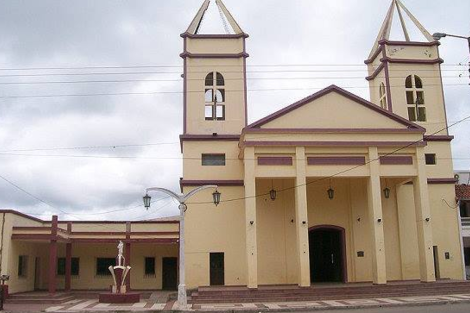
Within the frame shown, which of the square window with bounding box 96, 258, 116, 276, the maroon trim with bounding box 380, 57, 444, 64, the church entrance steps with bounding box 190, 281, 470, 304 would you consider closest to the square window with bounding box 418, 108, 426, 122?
the maroon trim with bounding box 380, 57, 444, 64

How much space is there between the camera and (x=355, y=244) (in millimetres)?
28094

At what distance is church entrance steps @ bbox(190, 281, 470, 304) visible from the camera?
77.2 ft

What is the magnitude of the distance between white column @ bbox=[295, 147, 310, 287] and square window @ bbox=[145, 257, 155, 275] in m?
9.75

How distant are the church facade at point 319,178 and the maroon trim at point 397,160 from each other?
0.05 m

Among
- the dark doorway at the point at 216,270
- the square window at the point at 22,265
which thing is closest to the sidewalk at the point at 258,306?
the dark doorway at the point at 216,270

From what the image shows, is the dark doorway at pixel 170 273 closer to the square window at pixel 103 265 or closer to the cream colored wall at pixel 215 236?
the square window at pixel 103 265

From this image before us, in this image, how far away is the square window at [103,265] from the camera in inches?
1224

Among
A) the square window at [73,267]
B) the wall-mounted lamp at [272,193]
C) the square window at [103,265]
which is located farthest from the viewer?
the square window at [103,265]

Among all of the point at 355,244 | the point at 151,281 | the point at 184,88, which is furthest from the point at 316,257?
the point at 184,88

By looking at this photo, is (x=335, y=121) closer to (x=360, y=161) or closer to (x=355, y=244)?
(x=360, y=161)

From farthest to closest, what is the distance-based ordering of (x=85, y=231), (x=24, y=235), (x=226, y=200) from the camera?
(x=85, y=231)
(x=226, y=200)
(x=24, y=235)

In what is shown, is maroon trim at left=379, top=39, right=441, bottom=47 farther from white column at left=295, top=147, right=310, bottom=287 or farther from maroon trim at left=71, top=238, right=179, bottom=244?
maroon trim at left=71, top=238, right=179, bottom=244

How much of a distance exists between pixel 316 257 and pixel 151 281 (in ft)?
30.8

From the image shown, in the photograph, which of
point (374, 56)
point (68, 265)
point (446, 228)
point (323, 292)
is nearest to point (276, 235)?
point (323, 292)
